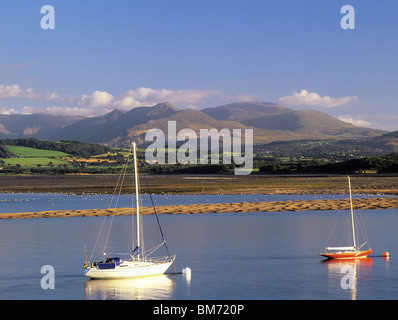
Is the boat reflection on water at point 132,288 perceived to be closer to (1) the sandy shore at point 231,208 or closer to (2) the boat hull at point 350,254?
(2) the boat hull at point 350,254

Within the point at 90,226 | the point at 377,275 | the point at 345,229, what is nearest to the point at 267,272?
the point at 377,275

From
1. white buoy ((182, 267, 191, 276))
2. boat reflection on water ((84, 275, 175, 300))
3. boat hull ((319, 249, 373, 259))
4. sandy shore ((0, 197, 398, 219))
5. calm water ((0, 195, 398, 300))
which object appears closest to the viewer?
boat reflection on water ((84, 275, 175, 300))

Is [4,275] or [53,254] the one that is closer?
[4,275]

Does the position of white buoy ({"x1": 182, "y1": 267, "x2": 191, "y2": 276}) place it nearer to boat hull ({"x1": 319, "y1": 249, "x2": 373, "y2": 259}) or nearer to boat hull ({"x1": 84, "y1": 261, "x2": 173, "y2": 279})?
boat hull ({"x1": 84, "y1": 261, "x2": 173, "y2": 279})

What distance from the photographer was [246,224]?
66.9 meters

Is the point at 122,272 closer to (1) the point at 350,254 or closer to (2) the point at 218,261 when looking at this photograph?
(2) the point at 218,261

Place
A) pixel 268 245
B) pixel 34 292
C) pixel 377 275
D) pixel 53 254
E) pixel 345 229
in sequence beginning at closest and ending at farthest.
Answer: pixel 34 292
pixel 377 275
pixel 53 254
pixel 268 245
pixel 345 229

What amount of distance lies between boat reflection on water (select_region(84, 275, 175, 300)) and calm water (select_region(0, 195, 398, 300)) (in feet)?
0.19

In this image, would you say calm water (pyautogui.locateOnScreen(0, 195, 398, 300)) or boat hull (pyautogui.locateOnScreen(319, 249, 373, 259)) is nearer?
calm water (pyautogui.locateOnScreen(0, 195, 398, 300))

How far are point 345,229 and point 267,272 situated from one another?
78.0 ft

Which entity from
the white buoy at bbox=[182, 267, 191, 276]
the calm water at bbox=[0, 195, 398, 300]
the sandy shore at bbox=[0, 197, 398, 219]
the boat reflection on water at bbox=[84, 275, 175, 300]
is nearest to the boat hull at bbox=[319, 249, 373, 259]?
the calm water at bbox=[0, 195, 398, 300]

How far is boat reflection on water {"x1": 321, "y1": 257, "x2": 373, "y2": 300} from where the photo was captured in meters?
35.3
